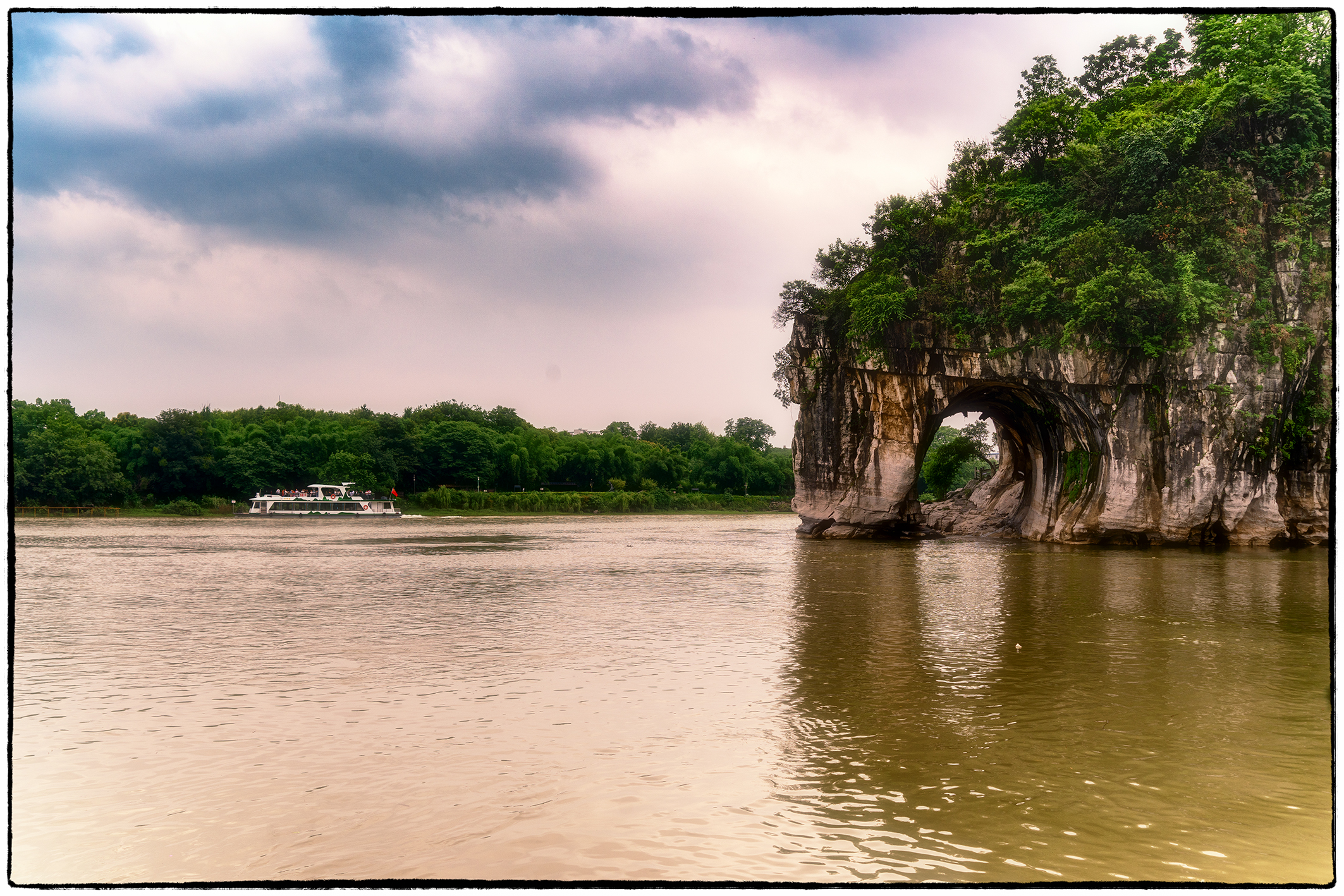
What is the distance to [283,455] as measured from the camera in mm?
69312

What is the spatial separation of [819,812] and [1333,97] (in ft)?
17.2

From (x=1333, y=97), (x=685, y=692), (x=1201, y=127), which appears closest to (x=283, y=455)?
(x=1201, y=127)

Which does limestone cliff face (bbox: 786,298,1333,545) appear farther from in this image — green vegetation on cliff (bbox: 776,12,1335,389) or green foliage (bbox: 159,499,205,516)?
green foliage (bbox: 159,499,205,516)

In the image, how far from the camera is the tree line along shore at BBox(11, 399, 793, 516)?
57969 mm

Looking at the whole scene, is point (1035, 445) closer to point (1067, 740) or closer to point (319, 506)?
point (1067, 740)

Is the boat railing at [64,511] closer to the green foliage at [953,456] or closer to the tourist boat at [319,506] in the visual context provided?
the tourist boat at [319,506]

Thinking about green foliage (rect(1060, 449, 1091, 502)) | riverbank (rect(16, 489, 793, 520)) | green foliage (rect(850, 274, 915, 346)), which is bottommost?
riverbank (rect(16, 489, 793, 520))

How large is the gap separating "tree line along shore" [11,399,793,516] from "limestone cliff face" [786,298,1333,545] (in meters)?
44.8

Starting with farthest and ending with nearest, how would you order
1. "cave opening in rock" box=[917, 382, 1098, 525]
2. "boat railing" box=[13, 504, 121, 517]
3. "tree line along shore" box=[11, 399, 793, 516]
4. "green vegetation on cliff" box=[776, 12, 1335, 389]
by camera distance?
"tree line along shore" box=[11, 399, 793, 516] → "boat railing" box=[13, 504, 121, 517] → "cave opening in rock" box=[917, 382, 1098, 525] → "green vegetation on cliff" box=[776, 12, 1335, 389]

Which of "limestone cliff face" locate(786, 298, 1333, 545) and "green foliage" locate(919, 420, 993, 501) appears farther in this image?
"green foliage" locate(919, 420, 993, 501)

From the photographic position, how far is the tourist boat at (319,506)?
6088 centimetres

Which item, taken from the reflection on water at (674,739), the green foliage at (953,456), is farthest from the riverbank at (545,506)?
the reflection on water at (674,739)

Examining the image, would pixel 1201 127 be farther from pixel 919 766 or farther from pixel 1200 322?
pixel 919 766

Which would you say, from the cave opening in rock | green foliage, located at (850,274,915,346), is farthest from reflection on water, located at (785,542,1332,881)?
green foliage, located at (850,274,915,346)
